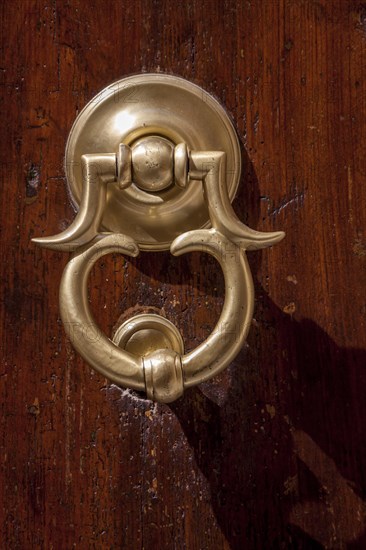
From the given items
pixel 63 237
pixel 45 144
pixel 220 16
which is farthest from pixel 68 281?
pixel 220 16

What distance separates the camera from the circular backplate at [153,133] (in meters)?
0.50

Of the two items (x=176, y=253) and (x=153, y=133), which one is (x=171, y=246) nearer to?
(x=176, y=253)

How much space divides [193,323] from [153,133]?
16 centimetres

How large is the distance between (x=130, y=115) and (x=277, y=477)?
328mm

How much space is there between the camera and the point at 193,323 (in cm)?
52

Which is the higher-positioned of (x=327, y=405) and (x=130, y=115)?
(x=130, y=115)

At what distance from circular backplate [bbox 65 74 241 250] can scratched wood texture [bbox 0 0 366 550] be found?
16mm

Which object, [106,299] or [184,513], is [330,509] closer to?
[184,513]

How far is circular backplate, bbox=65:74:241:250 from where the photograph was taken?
0.50 metres

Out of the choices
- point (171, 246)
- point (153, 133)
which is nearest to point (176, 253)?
point (171, 246)

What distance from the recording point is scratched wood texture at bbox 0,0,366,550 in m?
0.52

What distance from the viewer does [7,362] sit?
20.4 inches

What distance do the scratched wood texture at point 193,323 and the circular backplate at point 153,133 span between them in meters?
0.02

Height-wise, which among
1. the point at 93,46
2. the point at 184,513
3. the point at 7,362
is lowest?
the point at 184,513
